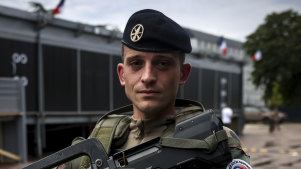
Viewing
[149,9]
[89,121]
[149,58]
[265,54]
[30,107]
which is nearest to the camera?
[149,58]

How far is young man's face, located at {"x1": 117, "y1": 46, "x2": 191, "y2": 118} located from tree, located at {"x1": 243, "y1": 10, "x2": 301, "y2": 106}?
3232cm

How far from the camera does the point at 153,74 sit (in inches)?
62.7

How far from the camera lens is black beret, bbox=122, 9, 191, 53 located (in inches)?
63.2

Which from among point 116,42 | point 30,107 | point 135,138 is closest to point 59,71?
point 30,107

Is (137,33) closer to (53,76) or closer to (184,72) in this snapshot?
(184,72)

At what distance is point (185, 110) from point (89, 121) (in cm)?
1002

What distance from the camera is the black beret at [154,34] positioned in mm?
1605

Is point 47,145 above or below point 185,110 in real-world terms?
below

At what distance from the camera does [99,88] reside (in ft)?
38.2

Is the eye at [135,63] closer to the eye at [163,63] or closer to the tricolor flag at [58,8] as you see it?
the eye at [163,63]

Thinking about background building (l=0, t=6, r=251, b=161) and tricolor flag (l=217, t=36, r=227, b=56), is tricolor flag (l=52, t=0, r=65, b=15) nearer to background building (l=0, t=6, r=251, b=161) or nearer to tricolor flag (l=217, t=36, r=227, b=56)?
background building (l=0, t=6, r=251, b=161)

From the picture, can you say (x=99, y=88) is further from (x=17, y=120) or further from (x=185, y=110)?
(x=185, y=110)

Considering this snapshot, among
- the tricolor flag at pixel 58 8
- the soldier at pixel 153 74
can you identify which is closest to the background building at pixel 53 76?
the tricolor flag at pixel 58 8

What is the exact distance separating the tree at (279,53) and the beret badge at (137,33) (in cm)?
3233
